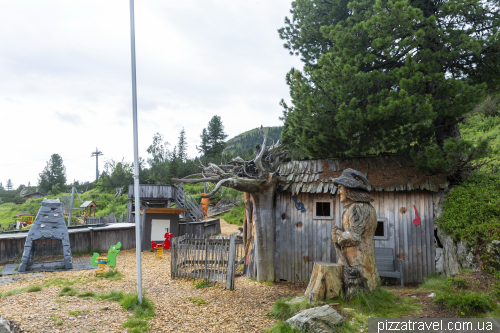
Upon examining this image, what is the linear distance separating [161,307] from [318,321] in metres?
3.96

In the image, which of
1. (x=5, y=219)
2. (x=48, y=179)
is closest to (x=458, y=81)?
(x=5, y=219)

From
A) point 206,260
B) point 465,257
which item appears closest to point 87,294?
point 206,260

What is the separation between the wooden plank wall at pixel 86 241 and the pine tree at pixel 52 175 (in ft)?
153

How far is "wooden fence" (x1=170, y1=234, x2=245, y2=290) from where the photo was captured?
9.15 metres

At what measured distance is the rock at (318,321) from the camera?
206 inches

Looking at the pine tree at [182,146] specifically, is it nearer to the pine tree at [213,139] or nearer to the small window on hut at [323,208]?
the pine tree at [213,139]

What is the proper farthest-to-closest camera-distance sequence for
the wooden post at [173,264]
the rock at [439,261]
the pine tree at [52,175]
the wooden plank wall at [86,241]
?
the pine tree at [52,175], the wooden plank wall at [86,241], the wooden post at [173,264], the rock at [439,261]

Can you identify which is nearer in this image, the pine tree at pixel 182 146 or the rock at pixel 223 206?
the rock at pixel 223 206

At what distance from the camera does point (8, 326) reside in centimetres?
551

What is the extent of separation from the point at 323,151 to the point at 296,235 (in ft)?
11.2

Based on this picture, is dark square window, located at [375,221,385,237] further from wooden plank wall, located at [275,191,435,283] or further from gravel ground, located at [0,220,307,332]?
gravel ground, located at [0,220,307,332]

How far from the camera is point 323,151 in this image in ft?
Answer: 37.4

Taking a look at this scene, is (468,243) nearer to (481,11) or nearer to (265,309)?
(265,309)

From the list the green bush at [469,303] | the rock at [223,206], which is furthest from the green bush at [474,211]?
the rock at [223,206]
